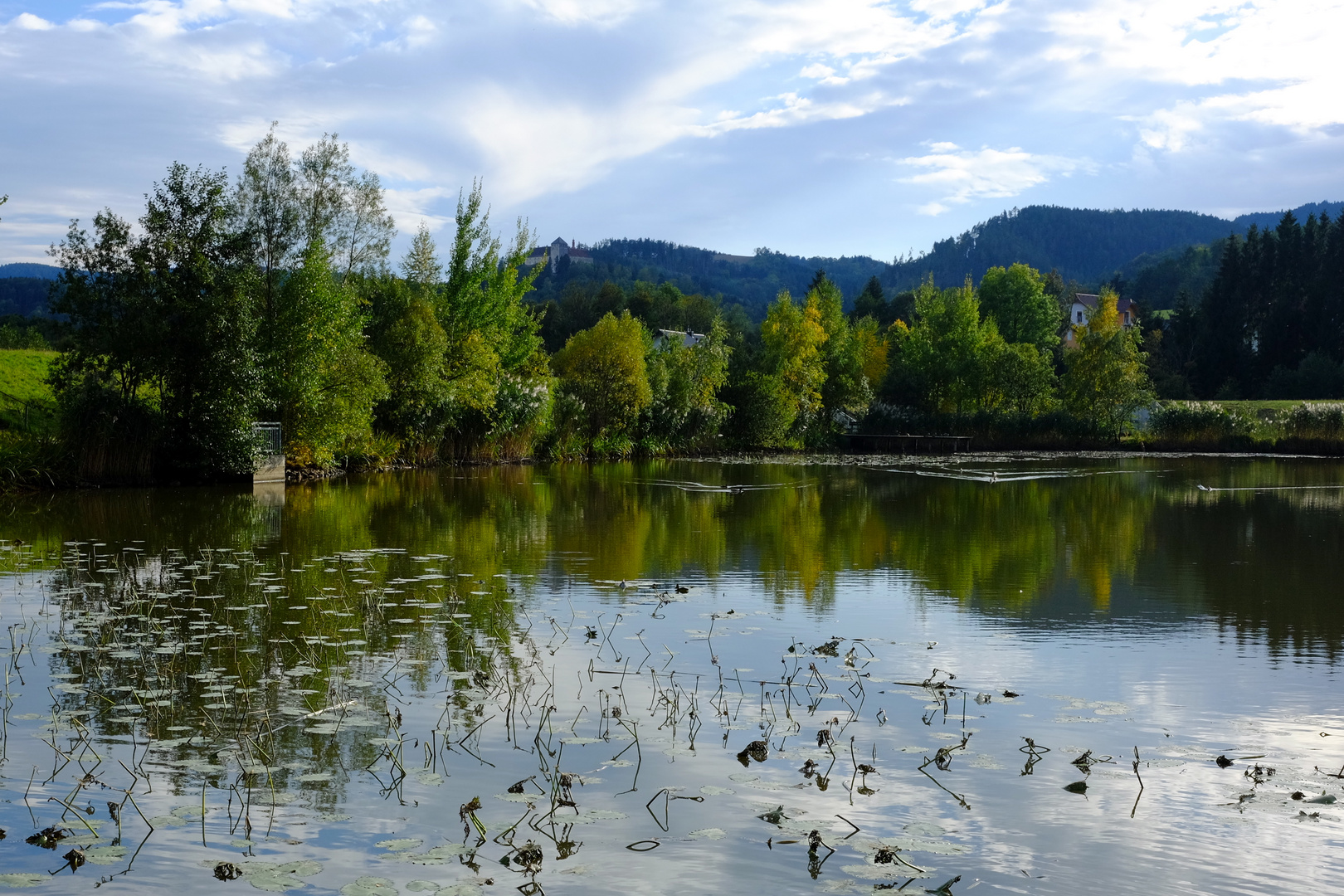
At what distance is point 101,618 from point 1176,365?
75.0 meters

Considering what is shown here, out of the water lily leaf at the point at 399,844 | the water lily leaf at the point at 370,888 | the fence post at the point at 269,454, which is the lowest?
the water lily leaf at the point at 399,844

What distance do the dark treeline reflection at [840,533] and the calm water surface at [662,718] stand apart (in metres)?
0.13

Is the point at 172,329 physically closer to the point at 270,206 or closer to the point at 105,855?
the point at 270,206

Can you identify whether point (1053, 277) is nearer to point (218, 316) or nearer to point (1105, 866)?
point (218, 316)

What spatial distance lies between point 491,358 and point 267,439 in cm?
942

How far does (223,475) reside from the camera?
76.1 ft

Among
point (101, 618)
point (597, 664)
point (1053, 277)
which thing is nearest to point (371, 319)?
point (101, 618)

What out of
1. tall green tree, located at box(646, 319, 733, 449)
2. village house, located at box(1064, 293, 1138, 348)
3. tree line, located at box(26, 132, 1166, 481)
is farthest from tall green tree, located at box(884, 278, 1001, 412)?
village house, located at box(1064, 293, 1138, 348)

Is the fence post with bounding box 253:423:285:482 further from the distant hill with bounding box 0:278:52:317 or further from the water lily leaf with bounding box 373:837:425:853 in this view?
the distant hill with bounding box 0:278:52:317

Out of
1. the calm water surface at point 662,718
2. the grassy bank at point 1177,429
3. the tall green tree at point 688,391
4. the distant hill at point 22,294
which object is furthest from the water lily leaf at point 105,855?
the distant hill at point 22,294

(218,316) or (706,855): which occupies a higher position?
(218,316)

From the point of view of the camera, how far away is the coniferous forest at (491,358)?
2114cm

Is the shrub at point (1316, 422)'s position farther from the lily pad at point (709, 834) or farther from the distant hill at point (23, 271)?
the distant hill at point (23, 271)

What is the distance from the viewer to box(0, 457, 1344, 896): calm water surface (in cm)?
425
